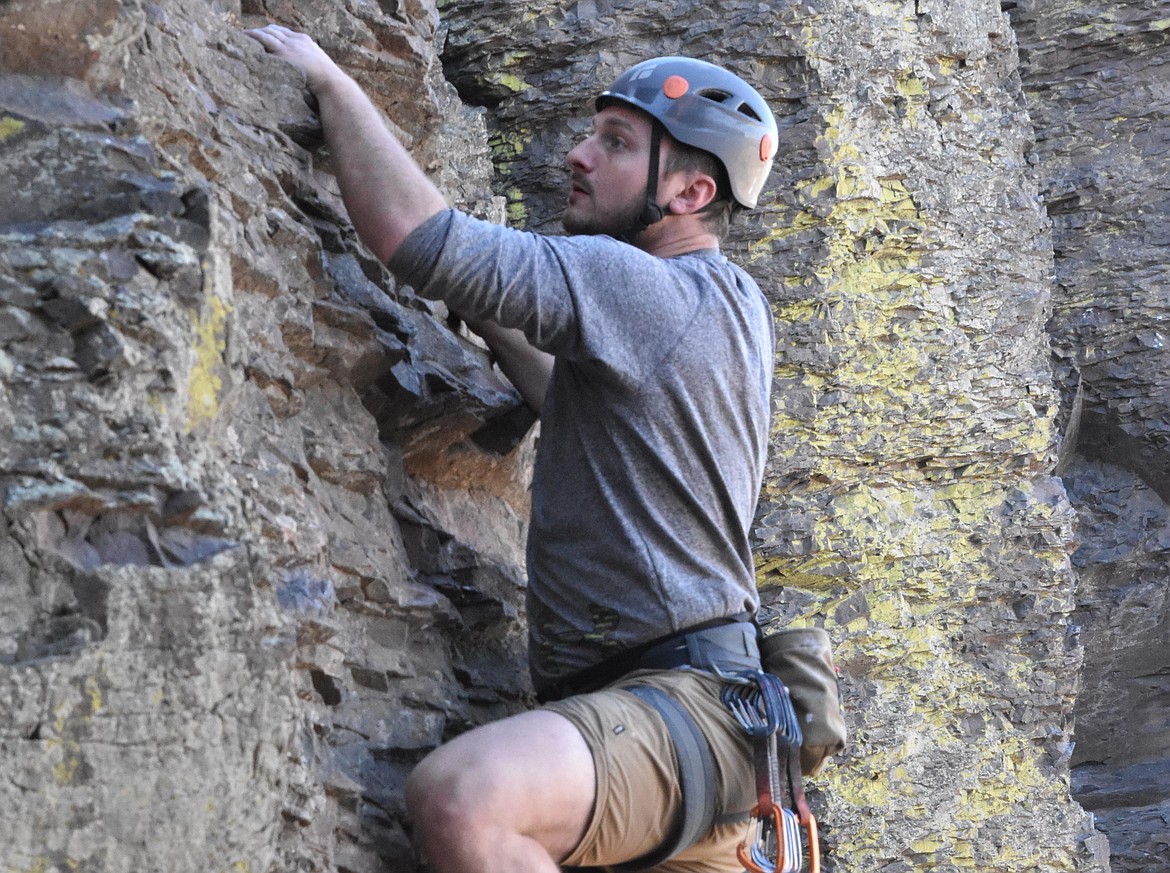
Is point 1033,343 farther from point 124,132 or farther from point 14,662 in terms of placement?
point 14,662

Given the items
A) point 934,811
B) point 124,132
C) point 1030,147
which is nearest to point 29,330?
point 124,132

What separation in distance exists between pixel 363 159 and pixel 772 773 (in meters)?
1.60

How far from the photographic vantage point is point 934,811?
660 cm

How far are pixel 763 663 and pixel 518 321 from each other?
1.01 m

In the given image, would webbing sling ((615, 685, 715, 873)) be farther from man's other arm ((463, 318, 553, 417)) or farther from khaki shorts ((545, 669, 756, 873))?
man's other arm ((463, 318, 553, 417))

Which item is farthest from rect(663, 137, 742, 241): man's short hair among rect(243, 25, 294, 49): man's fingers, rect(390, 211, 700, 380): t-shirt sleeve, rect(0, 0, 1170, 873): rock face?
rect(243, 25, 294, 49): man's fingers

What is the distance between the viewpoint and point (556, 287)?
117 inches

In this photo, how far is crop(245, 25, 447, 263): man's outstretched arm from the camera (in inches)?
121

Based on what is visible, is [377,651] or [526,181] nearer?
[377,651]

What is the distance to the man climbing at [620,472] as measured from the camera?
2.81 metres

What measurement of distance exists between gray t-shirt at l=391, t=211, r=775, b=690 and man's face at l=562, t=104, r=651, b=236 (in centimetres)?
30

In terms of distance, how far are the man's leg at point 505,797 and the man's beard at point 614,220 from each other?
4.17ft

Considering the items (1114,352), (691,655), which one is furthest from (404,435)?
(1114,352)

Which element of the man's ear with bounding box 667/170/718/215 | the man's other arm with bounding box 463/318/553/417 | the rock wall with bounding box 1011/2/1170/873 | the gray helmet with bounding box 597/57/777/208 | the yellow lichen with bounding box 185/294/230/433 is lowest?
the rock wall with bounding box 1011/2/1170/873
